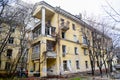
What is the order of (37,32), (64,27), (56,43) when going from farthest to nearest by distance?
(37,32), (64,27), (56,43)

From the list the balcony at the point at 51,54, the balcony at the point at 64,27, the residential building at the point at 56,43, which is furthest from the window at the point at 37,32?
the balcony at the point at 51,54

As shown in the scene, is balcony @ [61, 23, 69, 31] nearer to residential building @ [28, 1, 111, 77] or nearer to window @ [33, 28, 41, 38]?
residential building @ [28, 1, 111, 77]

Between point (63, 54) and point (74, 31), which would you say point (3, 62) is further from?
point (74, 31)

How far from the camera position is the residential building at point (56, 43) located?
24.8 metres

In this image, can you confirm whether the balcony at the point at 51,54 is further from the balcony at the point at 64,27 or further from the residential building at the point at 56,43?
the balcony at the point at 64,27

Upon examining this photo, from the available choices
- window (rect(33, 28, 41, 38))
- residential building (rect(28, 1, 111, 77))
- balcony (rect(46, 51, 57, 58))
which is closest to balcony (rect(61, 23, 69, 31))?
residential building (rect(28, 1, 111, 77))

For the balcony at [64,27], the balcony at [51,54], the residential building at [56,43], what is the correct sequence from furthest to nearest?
the balcony at [64,27]
the residential building at [56,43]
the balcony at [51,54]

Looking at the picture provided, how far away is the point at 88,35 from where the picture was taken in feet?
100

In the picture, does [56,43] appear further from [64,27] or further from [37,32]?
[37,32]

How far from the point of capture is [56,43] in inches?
1038

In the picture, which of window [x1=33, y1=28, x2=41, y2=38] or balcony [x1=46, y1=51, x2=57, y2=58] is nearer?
balcony [x1=46, y1=51, x2=57, y2=58]

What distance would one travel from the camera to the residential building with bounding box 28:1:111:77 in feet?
81.2

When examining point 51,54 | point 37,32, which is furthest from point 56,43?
point 37,32

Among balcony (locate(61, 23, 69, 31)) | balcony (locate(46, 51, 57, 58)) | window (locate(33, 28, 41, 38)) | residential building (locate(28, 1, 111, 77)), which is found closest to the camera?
balcony (locate(46, 51, 57, 58))
